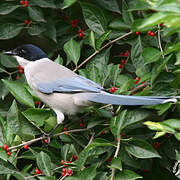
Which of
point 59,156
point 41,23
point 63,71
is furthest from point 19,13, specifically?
point 59,156

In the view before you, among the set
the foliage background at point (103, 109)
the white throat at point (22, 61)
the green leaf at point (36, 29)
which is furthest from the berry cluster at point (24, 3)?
the white throat at point (22, 61)

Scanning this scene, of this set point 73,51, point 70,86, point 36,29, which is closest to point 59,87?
point 70,86

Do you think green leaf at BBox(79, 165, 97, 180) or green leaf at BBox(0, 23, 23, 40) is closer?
green leaf at BBox(79, 165, 97, 180)

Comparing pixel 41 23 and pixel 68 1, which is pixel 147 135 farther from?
pixel 41 23

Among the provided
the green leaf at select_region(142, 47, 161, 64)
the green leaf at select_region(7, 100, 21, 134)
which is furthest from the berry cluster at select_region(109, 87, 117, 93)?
the green leaf at select_region(7, 100, 21, 134)

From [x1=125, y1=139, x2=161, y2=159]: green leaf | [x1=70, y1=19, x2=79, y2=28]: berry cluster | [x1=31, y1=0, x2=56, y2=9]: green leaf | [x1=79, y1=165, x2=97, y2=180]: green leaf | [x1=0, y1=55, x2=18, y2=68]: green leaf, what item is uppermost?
[x1=31, y1=0, x2=56, y2=9]: green leaf

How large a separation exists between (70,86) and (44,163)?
31.2 inches

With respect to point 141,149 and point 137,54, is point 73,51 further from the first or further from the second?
point 141,149

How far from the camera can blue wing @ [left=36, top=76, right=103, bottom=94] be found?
7.73 feet

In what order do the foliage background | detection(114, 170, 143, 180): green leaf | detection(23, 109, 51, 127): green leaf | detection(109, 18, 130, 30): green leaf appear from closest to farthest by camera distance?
detection(114, 170, 143, 180): green leaf < the foliage background < detection(23, 109, 51, 127): green leaf < detection(109, 18, 130, 30): green leaf

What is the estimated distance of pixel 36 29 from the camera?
112 inches

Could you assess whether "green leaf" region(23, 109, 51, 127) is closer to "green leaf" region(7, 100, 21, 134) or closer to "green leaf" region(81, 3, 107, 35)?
"green leaf" region(7, 100, 21, 134)

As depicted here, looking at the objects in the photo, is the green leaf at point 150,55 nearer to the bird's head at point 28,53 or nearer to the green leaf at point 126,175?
the green leaf at point 126,175

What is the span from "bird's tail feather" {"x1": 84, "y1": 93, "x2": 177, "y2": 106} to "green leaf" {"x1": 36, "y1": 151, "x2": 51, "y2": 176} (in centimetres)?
53
